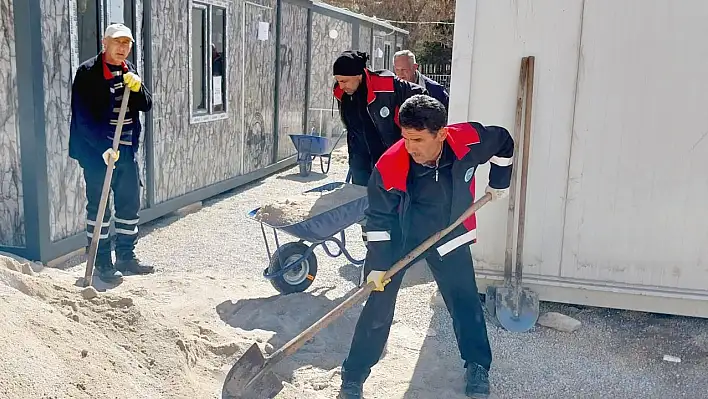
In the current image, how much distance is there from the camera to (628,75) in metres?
4.84

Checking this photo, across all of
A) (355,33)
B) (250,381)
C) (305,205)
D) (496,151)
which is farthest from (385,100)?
(355,33)

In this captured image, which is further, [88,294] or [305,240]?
[305,240]

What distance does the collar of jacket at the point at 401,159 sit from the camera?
3.39m

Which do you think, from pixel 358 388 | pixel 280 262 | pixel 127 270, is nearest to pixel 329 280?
pixel 280 262

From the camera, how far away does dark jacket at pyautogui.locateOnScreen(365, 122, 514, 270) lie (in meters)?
3.42

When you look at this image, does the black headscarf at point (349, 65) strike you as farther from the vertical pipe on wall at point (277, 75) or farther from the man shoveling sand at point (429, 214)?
the vertical pipe on wall at point (277, 75)

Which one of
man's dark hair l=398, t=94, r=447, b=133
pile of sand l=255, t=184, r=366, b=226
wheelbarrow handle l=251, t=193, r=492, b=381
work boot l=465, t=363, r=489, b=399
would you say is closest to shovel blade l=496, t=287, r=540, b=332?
work boot l=465, t=363, r=489, b=399

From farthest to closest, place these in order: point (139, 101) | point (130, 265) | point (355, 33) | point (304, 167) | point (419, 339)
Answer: point (355, 33) → point (304, 167) → point (130, 265) → point (139, 101) → point (419, 339)

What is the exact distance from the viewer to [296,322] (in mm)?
4840

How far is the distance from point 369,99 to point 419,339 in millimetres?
1769

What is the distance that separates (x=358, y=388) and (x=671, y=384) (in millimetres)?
1849

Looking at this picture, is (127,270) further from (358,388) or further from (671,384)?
(671,384)

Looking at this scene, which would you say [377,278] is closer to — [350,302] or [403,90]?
[350,302]

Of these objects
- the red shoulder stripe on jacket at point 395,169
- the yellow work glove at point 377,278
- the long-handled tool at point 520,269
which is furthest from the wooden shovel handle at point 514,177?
the yellow work glove at point 377,278
